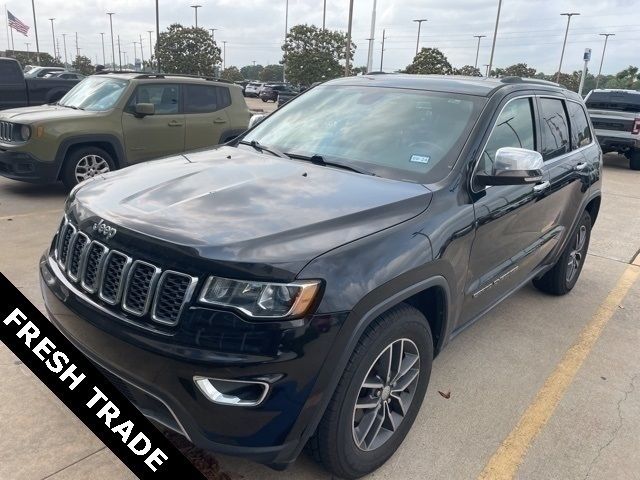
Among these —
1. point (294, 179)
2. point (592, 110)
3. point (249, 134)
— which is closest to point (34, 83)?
point (249, 134)

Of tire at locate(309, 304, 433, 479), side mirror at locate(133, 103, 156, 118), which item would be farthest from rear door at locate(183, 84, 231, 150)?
tire at locate(309, 304, 433, 479)

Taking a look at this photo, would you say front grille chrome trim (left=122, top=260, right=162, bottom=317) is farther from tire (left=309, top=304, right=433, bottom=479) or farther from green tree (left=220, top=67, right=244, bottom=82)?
green tree (left=220, top=67, right=244, bottom=82)

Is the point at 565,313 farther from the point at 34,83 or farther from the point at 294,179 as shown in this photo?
the point at 34,83

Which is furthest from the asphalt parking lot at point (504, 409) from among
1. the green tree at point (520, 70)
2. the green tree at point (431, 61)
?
the green tree at point (520, 70)

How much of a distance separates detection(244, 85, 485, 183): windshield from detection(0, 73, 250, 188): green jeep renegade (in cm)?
443

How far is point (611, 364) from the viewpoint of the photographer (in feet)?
12.8

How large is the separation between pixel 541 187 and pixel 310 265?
2.28m

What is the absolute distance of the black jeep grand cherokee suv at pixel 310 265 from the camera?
6.66 ft

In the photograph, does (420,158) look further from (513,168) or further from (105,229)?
(105,229)

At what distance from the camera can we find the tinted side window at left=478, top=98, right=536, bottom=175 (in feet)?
10.5

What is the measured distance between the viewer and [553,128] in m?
4.14

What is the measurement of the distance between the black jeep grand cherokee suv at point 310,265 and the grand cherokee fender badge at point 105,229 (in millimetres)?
11

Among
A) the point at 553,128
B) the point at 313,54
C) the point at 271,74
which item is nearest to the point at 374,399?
the point at 553,128

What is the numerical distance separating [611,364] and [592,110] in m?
12.7
